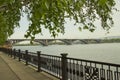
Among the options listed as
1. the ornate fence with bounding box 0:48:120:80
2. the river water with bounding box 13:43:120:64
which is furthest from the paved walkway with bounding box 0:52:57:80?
the river water with bounding box 13:43:120:64

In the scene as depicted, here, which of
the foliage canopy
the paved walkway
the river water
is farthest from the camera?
the river water

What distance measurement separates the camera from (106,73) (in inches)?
344

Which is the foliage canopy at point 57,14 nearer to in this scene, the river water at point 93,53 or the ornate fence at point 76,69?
the ornate fence at point 76,69

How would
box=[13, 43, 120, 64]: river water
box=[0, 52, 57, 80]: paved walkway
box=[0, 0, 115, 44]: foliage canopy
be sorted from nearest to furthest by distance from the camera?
1. box=[0, 0, 115, 44]: foliage canopy
2. box=[0, 52, 57, 80]: paved walkway
3. box=[13, 43, 120, 64]: river water

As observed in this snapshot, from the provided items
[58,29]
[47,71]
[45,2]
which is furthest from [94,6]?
[47,71]

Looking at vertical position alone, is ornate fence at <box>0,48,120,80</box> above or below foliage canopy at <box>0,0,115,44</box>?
below

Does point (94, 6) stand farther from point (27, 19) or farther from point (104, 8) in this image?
point (27, 19)

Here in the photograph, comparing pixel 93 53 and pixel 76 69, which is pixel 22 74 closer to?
pixel 76 69

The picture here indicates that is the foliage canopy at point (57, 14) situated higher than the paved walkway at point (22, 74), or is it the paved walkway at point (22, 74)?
the foliage canopy at point (57, 14)

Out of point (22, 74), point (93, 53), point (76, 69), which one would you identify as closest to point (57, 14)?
point (76, 69)

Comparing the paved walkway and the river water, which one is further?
the river water

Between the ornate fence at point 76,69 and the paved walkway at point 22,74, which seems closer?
the ornate fence at point 76,69

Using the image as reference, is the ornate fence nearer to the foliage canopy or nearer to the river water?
the foliage canopy

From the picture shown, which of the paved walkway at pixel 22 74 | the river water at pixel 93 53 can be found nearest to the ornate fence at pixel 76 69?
the paved walkway at pixel 22 74
